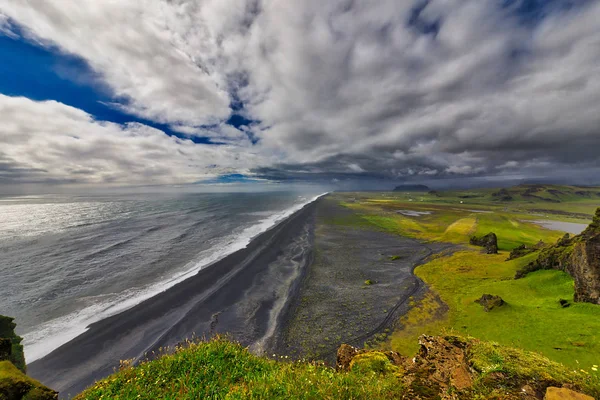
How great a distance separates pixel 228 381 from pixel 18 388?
19.1ft

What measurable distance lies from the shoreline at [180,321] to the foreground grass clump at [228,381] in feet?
39.0

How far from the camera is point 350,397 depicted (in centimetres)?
600

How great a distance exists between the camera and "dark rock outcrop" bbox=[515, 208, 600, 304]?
700 inches

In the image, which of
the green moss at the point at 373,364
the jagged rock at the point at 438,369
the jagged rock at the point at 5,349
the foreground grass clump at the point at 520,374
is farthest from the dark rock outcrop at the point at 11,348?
the foreground grass clump at the point at 520,374

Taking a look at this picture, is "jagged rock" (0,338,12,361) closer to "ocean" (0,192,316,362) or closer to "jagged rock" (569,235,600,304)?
"ocean" (0,192,316,362)

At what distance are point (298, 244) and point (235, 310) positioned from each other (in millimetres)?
30665

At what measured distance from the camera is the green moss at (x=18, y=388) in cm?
606

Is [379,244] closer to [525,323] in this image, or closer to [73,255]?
[525,323]

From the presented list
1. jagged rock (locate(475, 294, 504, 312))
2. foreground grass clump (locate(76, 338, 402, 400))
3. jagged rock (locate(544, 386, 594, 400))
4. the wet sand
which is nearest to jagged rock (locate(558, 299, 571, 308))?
jagged rock (locate(475, 294, 504, 312))

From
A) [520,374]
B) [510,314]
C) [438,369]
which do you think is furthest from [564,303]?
[438,369]

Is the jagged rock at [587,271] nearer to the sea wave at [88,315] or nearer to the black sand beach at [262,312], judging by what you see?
the black sand beach at [262,312]

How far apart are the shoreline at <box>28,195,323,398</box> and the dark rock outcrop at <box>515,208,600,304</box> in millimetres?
26734

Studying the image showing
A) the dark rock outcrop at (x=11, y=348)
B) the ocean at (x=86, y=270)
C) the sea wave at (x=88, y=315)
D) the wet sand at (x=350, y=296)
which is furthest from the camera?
the ocean at (x=86, y=270)

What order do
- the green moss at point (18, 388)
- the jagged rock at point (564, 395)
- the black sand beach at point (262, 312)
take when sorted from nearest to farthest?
the jagged rock at point (564, 395), the green moss at point (18, 388), the black sand beach at point (262, 312)
